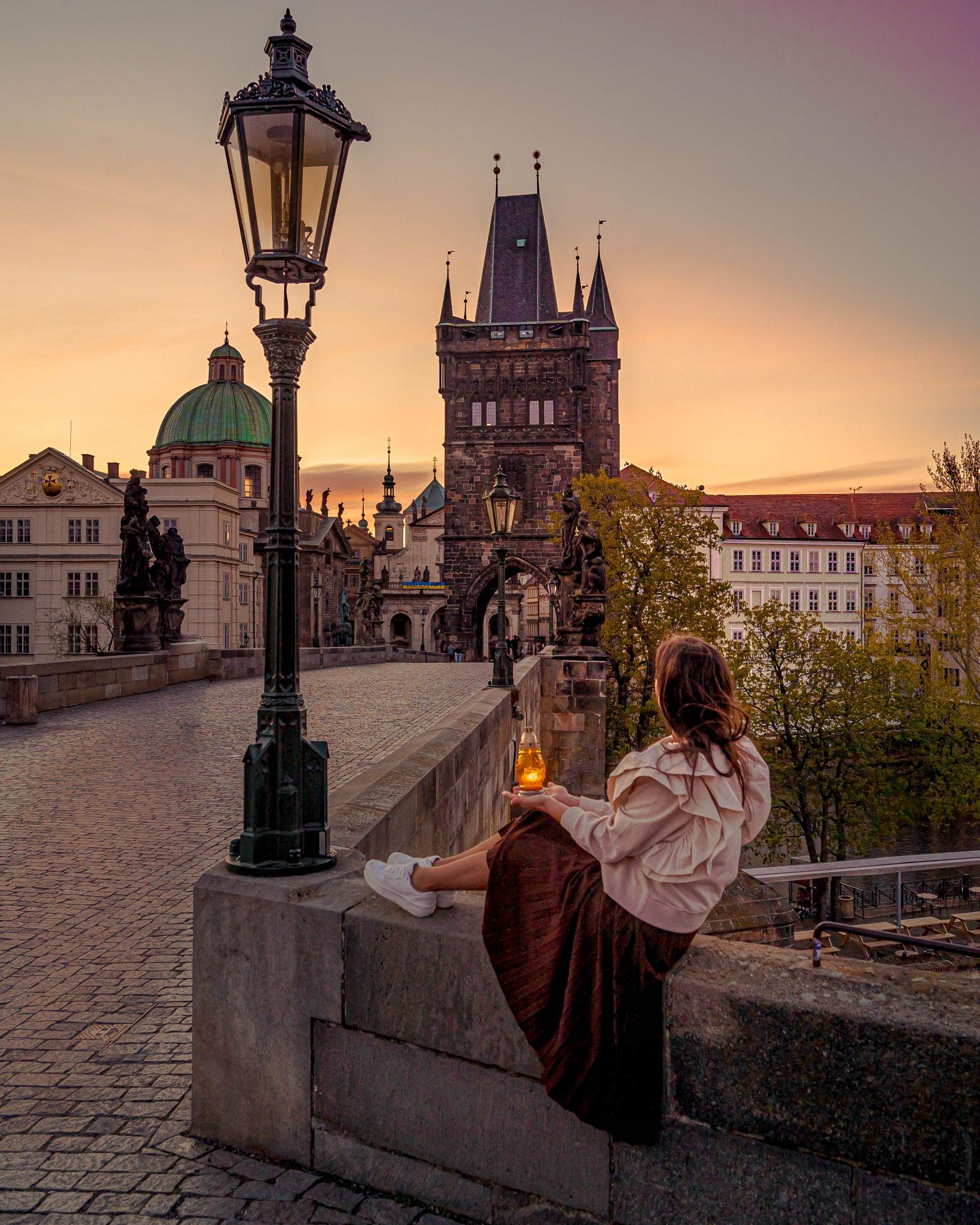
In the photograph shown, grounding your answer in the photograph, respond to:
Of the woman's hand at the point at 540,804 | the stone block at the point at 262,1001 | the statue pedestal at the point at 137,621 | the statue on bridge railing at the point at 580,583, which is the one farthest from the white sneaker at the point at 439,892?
the statue on bridge railing at the point at 580,583

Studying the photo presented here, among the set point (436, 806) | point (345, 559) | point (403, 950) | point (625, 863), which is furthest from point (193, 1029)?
point (345, 559)

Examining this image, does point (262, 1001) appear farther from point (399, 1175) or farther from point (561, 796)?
point (561, 796)

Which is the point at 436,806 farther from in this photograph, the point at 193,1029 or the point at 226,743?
the point at 226,743

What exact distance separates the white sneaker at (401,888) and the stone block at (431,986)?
1.0 inches

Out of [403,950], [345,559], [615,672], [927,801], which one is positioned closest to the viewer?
[403,950]

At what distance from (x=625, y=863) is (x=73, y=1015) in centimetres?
260

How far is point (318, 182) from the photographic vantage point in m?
3.86

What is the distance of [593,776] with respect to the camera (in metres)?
23.7

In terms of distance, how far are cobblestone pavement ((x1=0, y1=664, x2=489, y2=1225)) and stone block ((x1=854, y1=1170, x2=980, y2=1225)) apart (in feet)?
4.05

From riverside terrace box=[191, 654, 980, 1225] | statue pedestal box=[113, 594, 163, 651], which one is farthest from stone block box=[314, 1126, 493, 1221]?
statue pedestal box=[113, 594, 163, 651]

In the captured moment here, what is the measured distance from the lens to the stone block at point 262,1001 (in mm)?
3094

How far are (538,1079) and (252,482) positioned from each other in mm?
73186

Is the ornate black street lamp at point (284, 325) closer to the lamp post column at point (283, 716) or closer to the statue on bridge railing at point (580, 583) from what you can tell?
the lamp post column at point (283, 716)

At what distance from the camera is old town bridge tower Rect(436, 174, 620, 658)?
179ft
